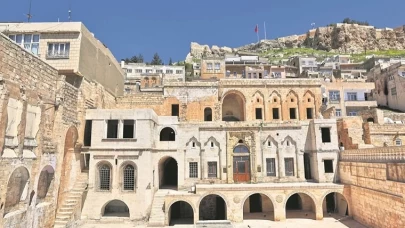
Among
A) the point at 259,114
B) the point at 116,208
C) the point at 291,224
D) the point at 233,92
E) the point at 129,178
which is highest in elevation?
the point at 233,92

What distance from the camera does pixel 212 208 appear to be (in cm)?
2550

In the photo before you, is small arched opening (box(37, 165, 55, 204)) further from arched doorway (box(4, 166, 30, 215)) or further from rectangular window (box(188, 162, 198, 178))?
rectangular window (box(188, 162, 198, 178))

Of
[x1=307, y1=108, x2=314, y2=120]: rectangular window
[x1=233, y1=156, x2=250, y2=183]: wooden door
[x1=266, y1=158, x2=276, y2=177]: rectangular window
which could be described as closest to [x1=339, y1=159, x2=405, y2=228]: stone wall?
[x1=266, y1=158, x2=276, y2=177]: rectangular window

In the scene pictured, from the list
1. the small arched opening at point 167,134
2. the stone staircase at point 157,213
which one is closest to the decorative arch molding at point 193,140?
the small arched opening at point 167,134

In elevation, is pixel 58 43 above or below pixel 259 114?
above

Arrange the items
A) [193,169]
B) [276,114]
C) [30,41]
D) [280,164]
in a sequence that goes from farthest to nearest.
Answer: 1. [276,114]
2. [280,164]
3. [193,169]
4. [30,41]

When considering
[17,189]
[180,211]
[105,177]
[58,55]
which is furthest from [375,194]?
[58,55]

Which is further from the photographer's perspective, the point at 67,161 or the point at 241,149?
the point at 241,149

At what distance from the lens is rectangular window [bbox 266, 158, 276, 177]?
A: 25.2 m

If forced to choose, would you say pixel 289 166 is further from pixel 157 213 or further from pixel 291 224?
pixel 157 213

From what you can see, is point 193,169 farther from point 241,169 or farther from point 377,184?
point 377,184

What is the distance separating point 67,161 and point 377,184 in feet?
73.9

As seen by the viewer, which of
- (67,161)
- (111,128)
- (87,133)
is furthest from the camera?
(111,128)

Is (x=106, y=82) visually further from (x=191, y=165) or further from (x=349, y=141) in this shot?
(x=349, y=141)
